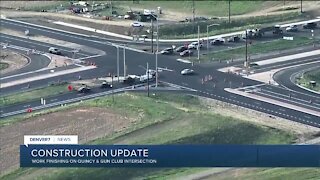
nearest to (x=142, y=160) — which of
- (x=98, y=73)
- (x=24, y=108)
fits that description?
(x=24, y=108)

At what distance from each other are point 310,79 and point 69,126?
32.1 metres

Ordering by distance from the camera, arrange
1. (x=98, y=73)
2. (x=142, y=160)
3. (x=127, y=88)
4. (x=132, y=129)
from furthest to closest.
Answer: (x=98, y=73) < (x=127, y=88) < (x=132, y=129) < (x=142, y=160)

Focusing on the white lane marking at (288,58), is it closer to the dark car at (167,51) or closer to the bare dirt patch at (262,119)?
the dark car at (167,51)

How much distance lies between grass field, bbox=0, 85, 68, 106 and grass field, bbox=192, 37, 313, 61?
22.3 meters

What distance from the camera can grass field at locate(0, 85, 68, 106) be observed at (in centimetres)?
10462

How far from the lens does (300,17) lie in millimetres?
147500

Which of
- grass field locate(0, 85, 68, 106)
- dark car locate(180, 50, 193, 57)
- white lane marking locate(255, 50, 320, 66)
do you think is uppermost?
dark car locate(180, 50, 193, 57)

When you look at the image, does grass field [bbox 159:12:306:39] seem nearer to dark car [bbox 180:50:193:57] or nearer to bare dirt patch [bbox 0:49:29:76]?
dark car [bbox 180:50:193:57]

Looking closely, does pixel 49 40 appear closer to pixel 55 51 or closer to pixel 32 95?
pixel 55 51

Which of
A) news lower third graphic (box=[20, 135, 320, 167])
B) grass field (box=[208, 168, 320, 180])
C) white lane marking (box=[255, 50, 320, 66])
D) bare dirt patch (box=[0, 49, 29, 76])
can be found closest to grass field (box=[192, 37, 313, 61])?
white lane marking (box=[255, 50, 320, 66])

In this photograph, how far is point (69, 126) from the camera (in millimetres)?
92750

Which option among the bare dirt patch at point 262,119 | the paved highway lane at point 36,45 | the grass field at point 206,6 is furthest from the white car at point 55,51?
the bare dirt patch at point 262,119

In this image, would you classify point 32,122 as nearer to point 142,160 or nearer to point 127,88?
point 127,88

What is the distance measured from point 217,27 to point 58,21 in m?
28.0
